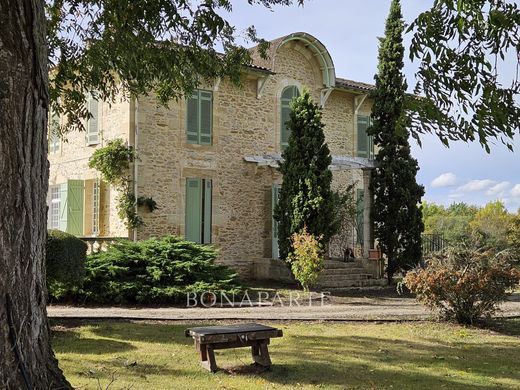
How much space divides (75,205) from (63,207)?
1.85ft

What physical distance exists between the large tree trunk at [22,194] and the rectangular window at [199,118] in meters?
13.0

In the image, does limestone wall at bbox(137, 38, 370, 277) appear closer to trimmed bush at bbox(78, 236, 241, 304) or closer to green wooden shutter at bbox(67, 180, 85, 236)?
green wooden shutter at bbox(67, 180, 85, 236)

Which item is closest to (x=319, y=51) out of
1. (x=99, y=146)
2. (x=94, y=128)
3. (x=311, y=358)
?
(x=94, y=128)

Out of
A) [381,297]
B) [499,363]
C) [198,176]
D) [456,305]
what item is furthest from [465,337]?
[198,176]

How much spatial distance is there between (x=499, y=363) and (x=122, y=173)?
10.9 metres

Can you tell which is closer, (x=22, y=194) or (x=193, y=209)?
(x=22, y=194)

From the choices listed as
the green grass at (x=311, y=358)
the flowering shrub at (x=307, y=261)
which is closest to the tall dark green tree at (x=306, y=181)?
the flowering shrub at (x=307, y=261)

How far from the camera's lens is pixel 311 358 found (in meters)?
7.54

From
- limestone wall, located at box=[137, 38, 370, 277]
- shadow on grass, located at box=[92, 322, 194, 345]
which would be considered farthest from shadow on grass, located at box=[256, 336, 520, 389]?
limestone wall, located at box=[137, 38, 370, 277]

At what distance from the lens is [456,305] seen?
10.4 meters

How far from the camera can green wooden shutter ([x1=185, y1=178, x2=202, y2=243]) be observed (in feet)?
55.7

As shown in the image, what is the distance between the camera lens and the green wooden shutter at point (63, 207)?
1706 centimetres

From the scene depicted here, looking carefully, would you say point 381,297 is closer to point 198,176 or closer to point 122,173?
point 198,176

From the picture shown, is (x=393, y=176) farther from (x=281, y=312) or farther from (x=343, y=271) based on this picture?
(x=281, y=312)
